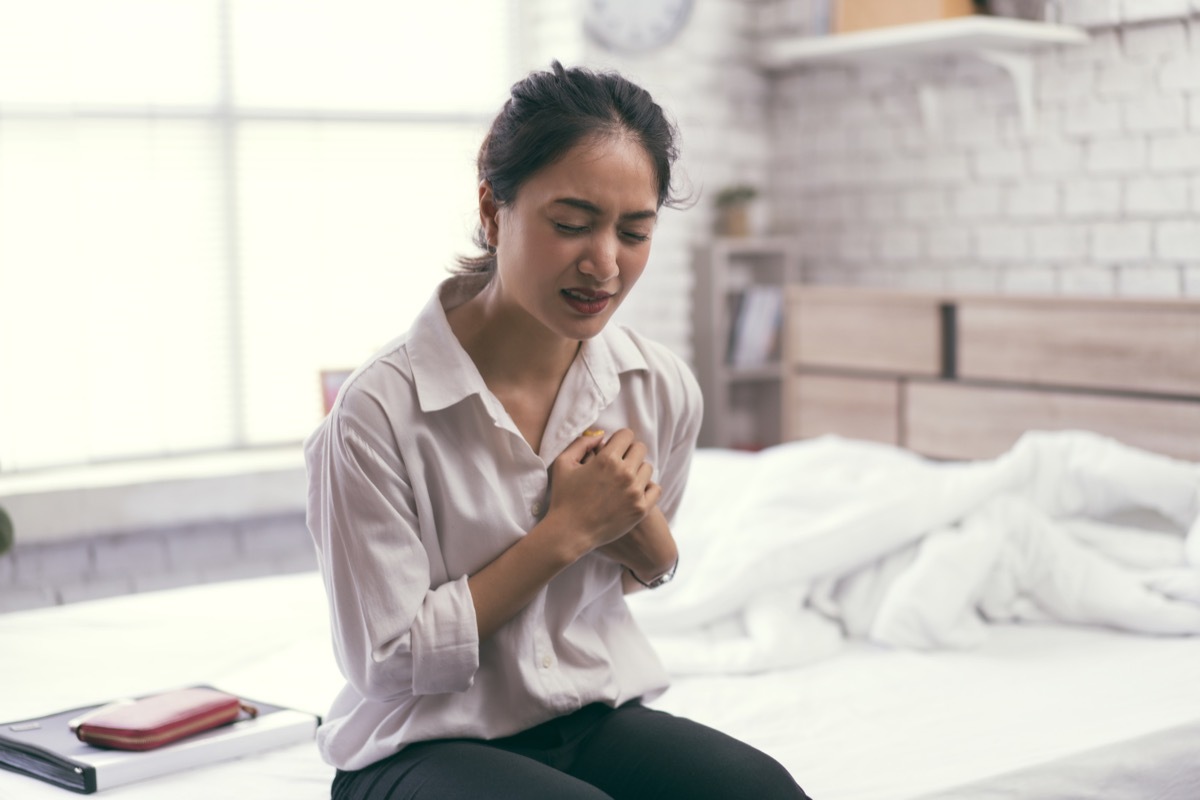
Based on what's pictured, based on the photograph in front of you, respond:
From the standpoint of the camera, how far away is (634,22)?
13.3 feet

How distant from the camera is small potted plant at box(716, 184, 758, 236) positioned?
13.8 feet

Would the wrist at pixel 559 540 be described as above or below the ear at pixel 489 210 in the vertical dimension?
below

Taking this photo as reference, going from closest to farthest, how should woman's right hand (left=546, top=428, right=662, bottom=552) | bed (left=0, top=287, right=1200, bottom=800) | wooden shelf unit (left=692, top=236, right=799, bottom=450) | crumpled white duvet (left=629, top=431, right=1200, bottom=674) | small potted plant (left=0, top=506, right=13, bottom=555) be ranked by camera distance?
woman's right hand (left=546, top=428, right=662, bottom=552), bed (left=0, top=287, right=1200, bottom=800), crumpled white duvet (left=629, top=431, right=1200, bottom=674), small potted plant (left=0, top=506, right=13, bottom=555), wooden shelf unit (left=692, top=236, right=799, bottom=450)

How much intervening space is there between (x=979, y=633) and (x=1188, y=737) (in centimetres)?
44

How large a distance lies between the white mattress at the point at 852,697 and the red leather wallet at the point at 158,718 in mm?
55

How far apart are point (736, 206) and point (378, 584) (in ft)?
10.3

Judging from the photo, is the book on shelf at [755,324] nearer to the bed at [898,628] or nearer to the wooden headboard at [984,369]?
the wooden headboard at [984,369]

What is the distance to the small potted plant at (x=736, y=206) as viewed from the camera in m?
4.21

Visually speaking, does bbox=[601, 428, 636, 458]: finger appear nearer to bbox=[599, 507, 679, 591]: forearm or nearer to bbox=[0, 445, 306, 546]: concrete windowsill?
bbox=[599, 507, 679, 591]: forearm

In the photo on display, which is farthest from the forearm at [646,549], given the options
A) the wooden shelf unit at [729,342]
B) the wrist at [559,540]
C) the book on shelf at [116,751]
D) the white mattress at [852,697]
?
the wooden shelf unit at [729,342]

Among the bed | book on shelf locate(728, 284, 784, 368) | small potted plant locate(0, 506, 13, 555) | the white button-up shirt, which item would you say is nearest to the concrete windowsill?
small potted plant locate(0, 506, 13, 555)

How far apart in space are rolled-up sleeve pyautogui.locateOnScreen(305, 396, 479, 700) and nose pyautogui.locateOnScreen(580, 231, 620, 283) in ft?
0.82

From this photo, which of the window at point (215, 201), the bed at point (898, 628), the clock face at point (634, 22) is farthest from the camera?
the clock face at point (634, 22)

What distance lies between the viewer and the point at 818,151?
4285 millimetres
